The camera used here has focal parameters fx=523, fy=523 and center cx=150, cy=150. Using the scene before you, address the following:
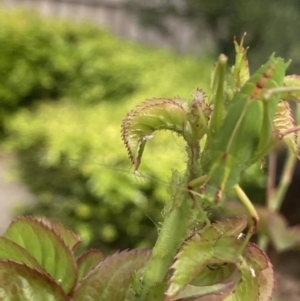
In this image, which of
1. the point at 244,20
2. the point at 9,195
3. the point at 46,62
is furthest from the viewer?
the point at 46,62

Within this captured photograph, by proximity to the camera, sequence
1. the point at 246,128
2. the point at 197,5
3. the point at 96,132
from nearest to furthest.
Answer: the point at 246,128 < the point at 96,132 < the point at 197,5

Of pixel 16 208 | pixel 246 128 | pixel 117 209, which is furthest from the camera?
pixel 16 208

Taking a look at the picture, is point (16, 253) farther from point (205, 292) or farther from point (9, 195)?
point (9, 195)

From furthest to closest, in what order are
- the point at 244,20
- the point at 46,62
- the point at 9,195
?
A: the point at 46,62 → the point at 9,195 → the point at 244,20

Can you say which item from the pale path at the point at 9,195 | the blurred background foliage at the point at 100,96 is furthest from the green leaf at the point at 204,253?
the pale path at the point at 9,195

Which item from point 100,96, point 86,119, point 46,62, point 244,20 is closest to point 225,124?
point 86,119

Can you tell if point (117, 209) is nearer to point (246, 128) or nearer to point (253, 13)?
point (253, 13)

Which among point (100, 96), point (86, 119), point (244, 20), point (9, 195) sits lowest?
point (9, 195)

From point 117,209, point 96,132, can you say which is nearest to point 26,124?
point 96,132
